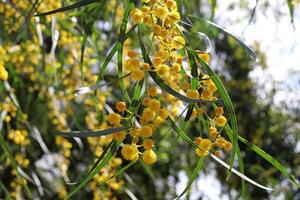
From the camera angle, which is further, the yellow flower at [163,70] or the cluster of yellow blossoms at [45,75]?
the cluster of yellow blossoms at [45,75]

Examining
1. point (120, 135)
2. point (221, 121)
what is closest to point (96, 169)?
point (120, 135)

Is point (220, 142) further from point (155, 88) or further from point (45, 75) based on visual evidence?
point (45, 75)

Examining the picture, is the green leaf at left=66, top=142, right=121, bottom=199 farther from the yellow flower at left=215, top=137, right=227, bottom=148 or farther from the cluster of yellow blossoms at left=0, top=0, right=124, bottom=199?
the cluster of yellow blossoms at left=0, top=0, right=124, bottom=199

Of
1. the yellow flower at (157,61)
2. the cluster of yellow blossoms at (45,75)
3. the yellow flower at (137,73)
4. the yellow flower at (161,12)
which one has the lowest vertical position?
the cluster of yellow blossoms at (45,75)

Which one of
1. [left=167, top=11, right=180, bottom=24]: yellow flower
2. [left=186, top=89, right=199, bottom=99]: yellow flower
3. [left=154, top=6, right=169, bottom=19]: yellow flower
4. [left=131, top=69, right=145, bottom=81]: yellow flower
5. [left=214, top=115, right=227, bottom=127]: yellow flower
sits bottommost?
[left=214, top=115, right=227, bottom=127]: yellow flower

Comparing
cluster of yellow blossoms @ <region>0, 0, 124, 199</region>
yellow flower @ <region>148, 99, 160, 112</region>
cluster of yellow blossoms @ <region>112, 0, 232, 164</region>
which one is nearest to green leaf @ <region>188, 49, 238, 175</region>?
cluster of yellow blossoms @ <region>112, 0, 232, 164</region>

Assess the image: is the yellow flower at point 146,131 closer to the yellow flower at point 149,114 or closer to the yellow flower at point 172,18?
the yellow flower at point 149,114

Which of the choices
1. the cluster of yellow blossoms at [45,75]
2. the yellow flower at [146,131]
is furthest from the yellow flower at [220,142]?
the cluster of yellow blossoms at [45,75]

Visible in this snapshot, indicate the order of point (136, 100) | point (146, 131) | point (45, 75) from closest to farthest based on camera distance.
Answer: point (146, 131)
point (136, 100)
point (45, 75)

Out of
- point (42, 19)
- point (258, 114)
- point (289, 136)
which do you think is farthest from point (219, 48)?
point (42, 19)

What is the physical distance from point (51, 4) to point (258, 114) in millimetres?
3664

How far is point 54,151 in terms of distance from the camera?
10.5ft

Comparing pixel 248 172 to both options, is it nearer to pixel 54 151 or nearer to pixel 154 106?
pixel 54 151

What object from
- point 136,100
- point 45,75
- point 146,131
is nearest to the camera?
point 146,131
